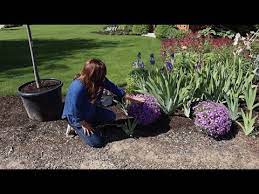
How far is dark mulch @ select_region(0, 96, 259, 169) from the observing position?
3748 mm

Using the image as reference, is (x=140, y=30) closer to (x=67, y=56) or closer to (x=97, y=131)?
(x=67, y=56)

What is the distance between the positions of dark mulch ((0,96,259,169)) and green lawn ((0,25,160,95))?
2573 mm

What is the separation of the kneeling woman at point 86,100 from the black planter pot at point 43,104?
0.65 metres

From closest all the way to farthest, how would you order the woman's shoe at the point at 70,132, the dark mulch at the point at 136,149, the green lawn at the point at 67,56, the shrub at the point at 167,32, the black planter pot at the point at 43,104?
1. the dark mulch at the point at 136,149
2. the woman's shoe at the point at 70,132
3. the black planter pot at the point at 43,104
4. the green lawn at the point at 67,56
5. the shrub at the point at 167,32

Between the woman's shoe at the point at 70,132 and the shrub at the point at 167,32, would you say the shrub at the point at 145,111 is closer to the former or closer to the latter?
the woman's shoe at the point at 70,132

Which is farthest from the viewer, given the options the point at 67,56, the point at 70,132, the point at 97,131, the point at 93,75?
the point at 67,56

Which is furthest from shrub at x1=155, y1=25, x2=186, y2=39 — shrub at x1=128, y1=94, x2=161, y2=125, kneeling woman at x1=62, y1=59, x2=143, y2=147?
kneeling woman at x1=62, y1=59, x2=143, y2=147

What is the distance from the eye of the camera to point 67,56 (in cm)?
1042

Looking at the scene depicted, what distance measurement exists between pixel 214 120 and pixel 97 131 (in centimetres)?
133

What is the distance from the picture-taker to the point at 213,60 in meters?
6.08

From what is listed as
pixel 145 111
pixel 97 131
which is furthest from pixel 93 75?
pixel 145 111

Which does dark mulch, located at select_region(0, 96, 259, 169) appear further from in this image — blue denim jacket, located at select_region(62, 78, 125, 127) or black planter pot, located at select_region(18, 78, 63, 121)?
blue denim jacket, located at select_region(62, 78, 125, 127)

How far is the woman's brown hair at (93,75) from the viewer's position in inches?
150

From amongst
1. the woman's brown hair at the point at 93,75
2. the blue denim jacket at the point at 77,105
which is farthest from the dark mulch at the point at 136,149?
the woman's brown hair at the point at 93,75
